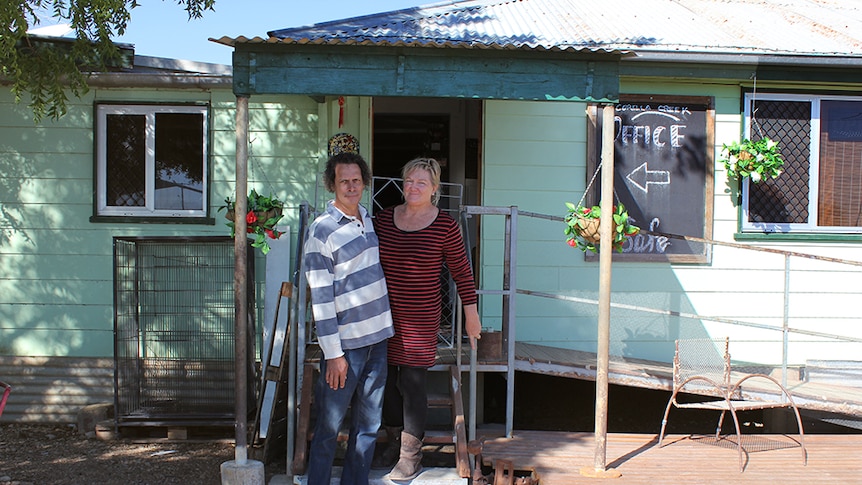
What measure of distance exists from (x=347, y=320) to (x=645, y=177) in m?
3.82

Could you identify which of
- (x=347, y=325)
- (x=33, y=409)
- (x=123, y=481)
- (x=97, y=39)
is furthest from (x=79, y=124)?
(x=347, y=325)

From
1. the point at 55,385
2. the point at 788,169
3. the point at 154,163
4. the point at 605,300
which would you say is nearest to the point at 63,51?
the point at 154,163

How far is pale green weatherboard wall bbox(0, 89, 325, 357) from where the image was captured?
7.41m

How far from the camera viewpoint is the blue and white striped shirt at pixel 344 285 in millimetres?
4359

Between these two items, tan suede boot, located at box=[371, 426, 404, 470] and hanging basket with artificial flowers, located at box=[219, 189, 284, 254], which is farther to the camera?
hanging basket with artificial flowers, located at box=[219, 189, 284, 254]

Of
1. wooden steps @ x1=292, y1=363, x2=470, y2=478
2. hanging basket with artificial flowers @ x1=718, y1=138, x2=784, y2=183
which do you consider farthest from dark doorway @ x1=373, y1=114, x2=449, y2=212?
wooden steps @ x1=292, y1=363, x2=470, y2=478

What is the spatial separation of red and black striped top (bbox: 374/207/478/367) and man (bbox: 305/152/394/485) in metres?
0.10

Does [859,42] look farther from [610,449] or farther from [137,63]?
[137,63]

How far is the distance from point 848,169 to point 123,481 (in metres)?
6.67

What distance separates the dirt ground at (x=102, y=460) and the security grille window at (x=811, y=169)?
4.90 meters

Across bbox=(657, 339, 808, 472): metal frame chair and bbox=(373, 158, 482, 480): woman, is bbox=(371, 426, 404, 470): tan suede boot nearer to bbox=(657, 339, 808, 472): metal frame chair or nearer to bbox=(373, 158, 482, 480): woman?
bbox=(373, 158, 482, 480): woman

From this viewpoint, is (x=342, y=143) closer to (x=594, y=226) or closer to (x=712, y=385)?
(x=594, y=226)

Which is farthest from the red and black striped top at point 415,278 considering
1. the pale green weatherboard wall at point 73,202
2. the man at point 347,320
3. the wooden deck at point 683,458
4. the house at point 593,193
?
the pale green weatherboard wall at point 73,202

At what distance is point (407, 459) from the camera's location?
4781mm
